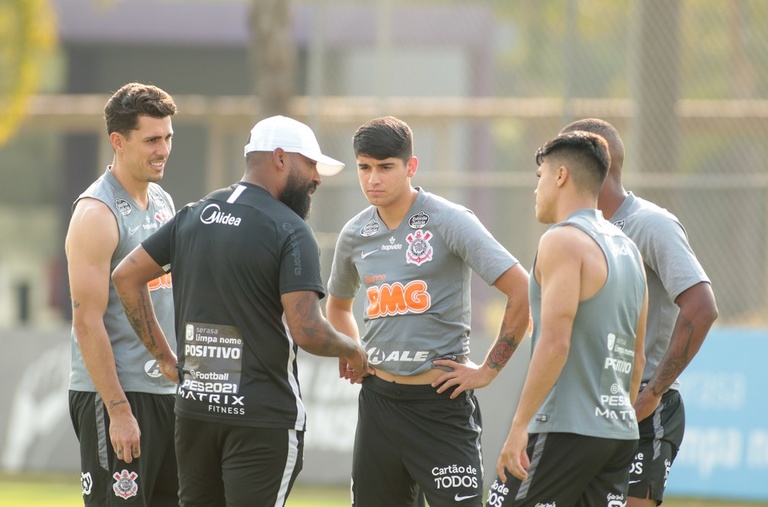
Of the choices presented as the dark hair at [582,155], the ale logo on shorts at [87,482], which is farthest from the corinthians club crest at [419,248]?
the ale logo on shorts at [87,482]

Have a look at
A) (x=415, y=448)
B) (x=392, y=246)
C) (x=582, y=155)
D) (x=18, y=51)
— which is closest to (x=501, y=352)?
(x=415, y=448)

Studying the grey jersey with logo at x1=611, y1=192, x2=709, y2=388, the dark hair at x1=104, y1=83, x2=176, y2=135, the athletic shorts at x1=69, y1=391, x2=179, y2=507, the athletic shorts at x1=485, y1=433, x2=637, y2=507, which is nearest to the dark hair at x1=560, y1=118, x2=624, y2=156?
the grey jersey with logo at x1=611, y1=192, x2=709, y2=388

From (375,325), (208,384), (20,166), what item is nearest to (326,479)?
(375,325)

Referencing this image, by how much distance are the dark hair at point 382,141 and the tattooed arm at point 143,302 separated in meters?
1.21

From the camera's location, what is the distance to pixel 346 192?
43.3ft

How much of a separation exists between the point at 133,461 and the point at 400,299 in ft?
5.08

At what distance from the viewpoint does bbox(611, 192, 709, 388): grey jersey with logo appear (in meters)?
5.69

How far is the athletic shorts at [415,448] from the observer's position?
→ 585 cm

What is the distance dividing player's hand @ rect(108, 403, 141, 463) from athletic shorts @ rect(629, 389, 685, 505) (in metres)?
2.45

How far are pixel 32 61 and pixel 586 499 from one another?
12336 millimetres

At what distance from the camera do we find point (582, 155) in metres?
5.14

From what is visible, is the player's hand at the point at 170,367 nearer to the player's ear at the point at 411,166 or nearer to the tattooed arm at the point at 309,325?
the tattooed arm at the point at 309,325

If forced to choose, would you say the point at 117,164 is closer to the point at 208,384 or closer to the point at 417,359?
the point at 208,384

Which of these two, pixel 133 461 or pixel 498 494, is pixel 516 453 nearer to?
pixel 498 494
